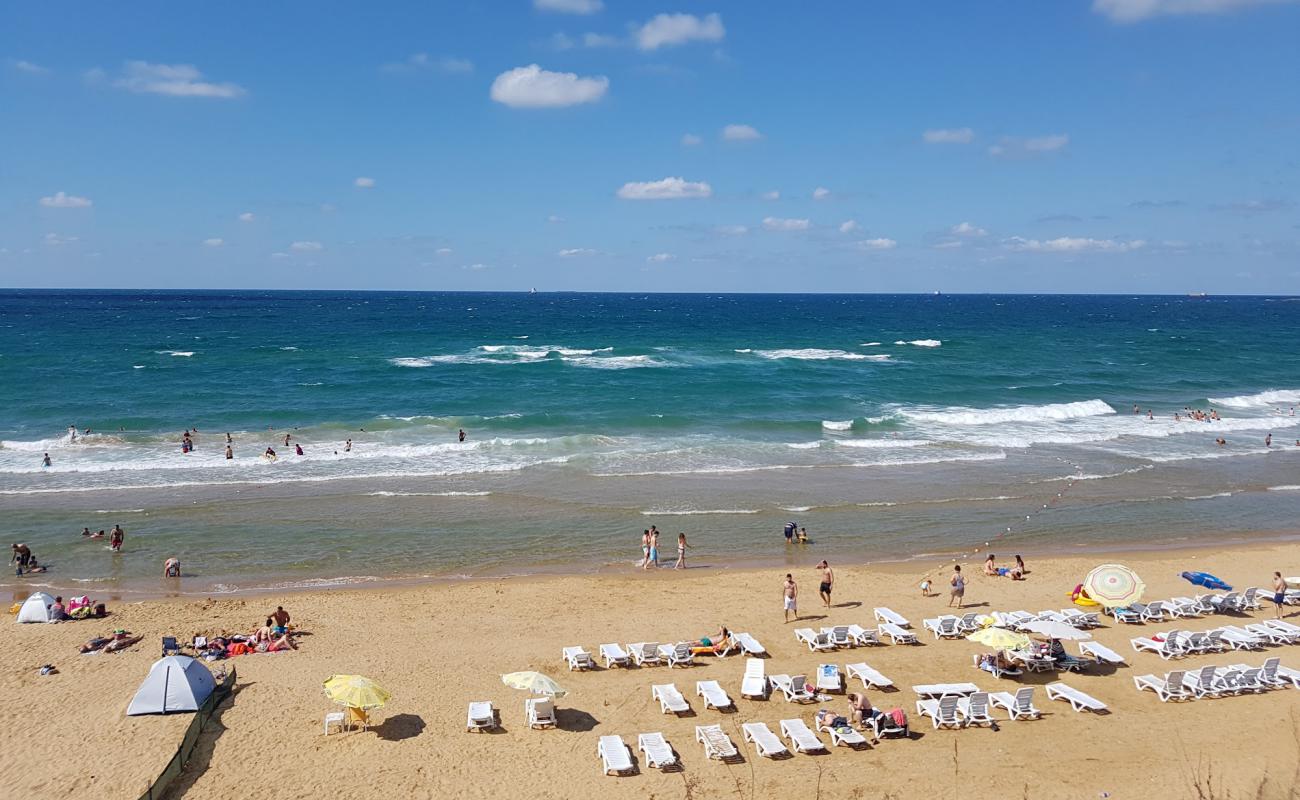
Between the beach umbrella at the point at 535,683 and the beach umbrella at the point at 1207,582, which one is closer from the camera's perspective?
the beach umbrella at the point at 535,683

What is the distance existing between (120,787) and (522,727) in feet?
18.6

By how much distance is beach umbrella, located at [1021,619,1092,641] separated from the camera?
14.6 meters

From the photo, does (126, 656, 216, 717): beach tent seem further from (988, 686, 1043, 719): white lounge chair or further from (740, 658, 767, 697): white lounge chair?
(988, 686, 1043, 719): white lounge chair

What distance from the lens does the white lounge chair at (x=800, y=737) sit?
39.7 feet

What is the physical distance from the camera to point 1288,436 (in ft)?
126

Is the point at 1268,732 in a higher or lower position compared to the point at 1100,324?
lower

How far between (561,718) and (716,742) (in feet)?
8.98

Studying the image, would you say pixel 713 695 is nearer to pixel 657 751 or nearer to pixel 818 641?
pixel 657 751

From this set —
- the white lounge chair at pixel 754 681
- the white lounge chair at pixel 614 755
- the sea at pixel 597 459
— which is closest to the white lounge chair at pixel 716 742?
the white lounge chair at pixel 614 755

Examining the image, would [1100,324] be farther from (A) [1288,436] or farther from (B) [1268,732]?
(B) [1268,732]

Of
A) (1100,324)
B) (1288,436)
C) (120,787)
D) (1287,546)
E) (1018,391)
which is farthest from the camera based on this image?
(1100,324)

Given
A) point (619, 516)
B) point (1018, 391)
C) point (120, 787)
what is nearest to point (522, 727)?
point (120, 787)

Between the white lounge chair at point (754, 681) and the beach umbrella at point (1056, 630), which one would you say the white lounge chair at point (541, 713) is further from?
the beach umbrella at point (1056, 630)

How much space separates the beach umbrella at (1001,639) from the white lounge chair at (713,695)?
4572 millimetres
